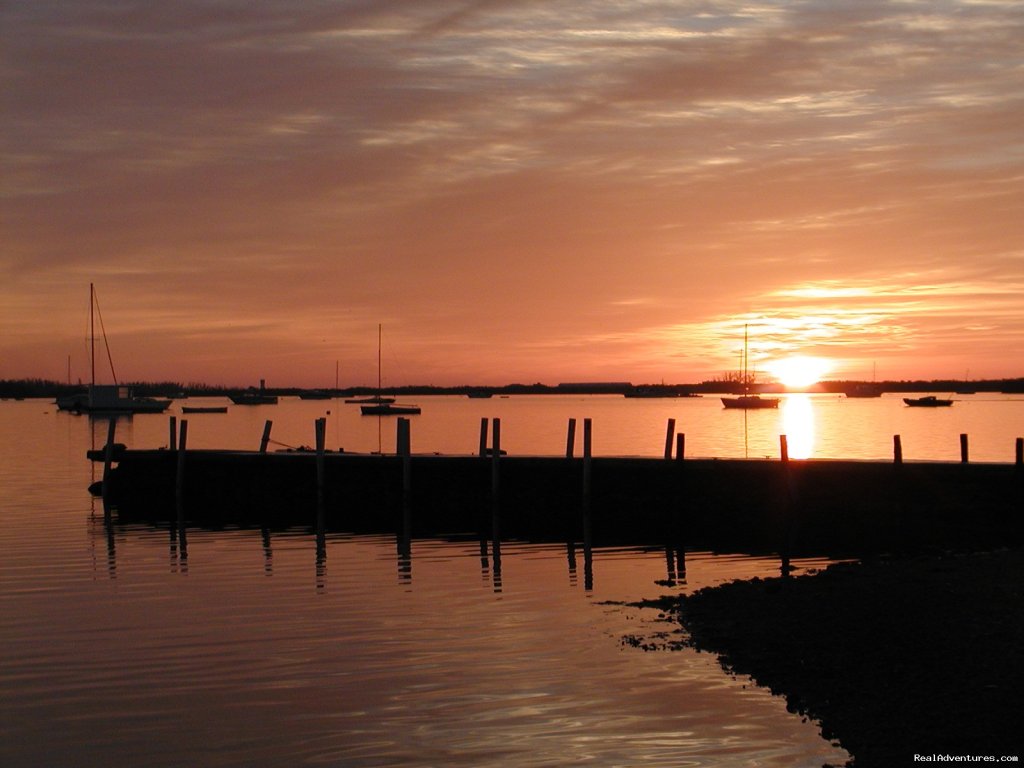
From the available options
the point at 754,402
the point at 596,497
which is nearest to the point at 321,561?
the point at 596,497

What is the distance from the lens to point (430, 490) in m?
38.9

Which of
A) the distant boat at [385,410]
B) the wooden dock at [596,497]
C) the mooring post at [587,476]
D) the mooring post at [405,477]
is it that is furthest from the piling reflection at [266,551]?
the distant boat at [385,410]

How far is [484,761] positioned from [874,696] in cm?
463

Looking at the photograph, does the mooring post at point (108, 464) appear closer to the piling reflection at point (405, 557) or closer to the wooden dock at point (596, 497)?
the wooden dock at point (596, 497)

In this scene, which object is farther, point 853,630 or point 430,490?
point 430,490

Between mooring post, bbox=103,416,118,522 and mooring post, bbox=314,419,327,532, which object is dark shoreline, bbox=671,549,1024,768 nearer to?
mooring post, bbox=314,419,327,532

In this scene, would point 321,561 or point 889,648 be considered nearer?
point 889,648

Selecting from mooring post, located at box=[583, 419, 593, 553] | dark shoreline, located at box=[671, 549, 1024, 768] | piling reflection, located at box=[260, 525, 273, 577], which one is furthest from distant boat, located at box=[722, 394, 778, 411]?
dark shoreline, located at box=[671, 549, 1024, 768]

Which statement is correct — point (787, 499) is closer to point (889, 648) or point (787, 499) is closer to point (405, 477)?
point (405, 477)

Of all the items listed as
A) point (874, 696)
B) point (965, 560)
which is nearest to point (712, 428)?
point (965, 560)

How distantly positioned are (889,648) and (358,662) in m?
7.57

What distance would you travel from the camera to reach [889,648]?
15195mm

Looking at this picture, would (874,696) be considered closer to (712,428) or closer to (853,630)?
(853,630)

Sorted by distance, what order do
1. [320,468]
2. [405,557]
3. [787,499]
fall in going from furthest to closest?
[320,468] < [787,499] < [405,557]
